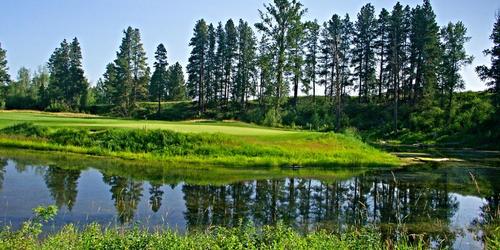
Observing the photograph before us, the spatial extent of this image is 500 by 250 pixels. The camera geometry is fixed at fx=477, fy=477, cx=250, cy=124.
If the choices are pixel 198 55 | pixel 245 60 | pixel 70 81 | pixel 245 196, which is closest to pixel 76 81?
pixel 70 81

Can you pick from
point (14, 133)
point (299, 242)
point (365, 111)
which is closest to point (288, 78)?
point (365, 111)

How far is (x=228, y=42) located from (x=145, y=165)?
65.0 meters

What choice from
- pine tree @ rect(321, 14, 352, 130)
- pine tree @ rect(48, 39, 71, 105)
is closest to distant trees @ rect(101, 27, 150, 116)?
pine tree @ rect(48, 39, 71, 105)

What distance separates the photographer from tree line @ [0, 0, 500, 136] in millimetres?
59375

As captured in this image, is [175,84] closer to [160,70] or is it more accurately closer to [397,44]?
[160,70]

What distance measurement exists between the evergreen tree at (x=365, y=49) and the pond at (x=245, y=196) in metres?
53.1

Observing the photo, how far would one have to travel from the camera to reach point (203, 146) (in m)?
30.1

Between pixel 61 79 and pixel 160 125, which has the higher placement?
pixel 61 79

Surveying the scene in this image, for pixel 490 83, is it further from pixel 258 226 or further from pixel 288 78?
pixel 258 226

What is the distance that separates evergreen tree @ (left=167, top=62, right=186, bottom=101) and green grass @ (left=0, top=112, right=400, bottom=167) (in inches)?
2546

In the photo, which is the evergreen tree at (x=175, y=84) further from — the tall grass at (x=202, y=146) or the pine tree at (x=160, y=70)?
the tall grass at (x=202, y=146)

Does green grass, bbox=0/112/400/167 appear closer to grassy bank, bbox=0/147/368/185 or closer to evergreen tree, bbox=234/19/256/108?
grassy bank, bbox=0/147/368/185

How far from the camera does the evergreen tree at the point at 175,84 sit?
326 ft

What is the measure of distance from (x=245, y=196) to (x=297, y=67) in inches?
1614
